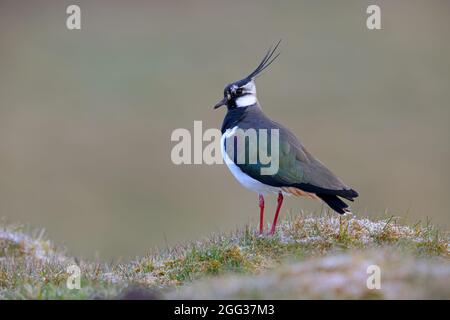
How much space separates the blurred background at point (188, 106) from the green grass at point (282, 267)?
22.2 feet

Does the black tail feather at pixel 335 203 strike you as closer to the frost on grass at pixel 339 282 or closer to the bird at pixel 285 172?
the bird at pixel 285 172

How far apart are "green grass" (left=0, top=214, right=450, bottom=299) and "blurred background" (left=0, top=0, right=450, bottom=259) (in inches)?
266

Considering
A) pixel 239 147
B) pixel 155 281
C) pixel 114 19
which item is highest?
pixel 114 19

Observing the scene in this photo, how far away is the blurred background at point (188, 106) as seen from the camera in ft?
84.7

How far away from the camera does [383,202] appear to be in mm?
25062

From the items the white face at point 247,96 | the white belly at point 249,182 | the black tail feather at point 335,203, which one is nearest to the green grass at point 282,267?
the black tail feather at point 335,203

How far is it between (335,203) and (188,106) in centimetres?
2667

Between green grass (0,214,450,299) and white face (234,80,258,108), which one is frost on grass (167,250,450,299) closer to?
green grass (0,214,450,299)

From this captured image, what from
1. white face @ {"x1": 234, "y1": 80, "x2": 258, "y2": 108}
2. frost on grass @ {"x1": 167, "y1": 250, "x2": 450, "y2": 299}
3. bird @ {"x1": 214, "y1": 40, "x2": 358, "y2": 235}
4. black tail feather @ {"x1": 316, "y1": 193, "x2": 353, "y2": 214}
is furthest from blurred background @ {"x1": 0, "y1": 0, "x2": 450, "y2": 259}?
frost on grass @ {"x1": 167, "y1": 250, "x2": 450, "y2": 299}

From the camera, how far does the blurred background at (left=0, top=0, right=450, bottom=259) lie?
84.7 feet
